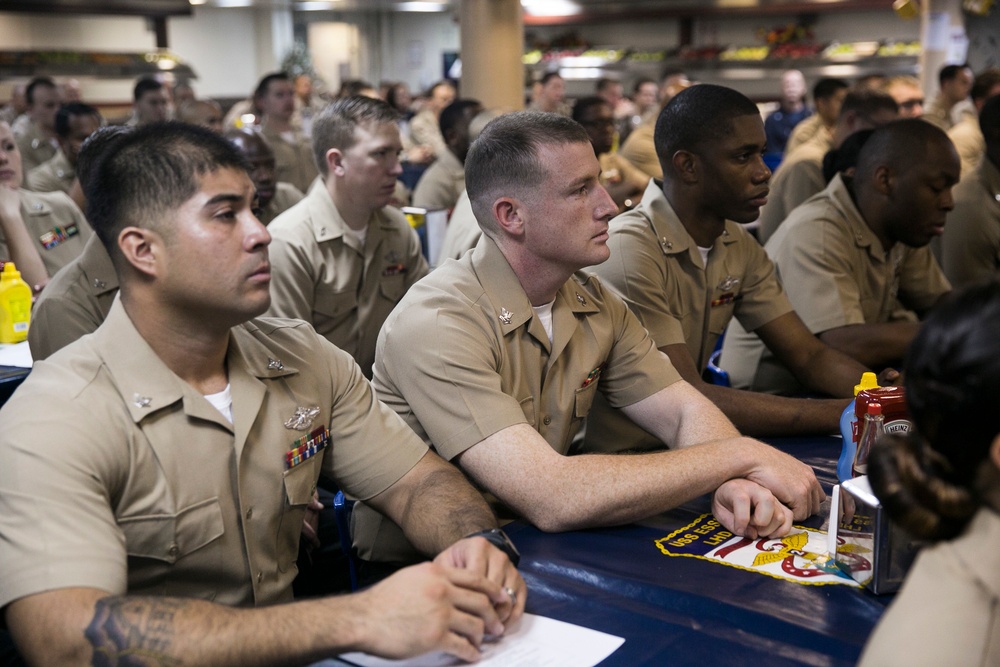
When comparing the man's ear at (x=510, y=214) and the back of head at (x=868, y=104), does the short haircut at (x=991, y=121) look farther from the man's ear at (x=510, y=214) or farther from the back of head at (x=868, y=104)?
the man's ear at (x=510, y=214)

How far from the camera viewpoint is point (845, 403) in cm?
259

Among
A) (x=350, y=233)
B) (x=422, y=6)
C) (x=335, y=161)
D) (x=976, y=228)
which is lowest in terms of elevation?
(x=976, y=228)

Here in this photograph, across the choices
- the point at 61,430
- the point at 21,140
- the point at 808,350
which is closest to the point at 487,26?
the point at 21,140

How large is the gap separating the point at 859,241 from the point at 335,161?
1.98 meters

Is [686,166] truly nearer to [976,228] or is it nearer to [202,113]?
[976,228]

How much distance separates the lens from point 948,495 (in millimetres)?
1018

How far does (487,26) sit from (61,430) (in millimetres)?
8727

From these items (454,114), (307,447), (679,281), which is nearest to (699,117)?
(679,281)

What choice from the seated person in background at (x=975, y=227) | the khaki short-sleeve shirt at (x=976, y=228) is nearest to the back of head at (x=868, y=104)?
the seated person in background at (x=975, y=227)

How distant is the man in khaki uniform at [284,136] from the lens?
7582 mm

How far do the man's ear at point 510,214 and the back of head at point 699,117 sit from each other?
3.34ft

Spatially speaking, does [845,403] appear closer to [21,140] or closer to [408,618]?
[408,618]

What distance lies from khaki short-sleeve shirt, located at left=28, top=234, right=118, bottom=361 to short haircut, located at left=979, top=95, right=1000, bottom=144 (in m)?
4.05

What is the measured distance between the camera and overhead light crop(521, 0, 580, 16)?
16047mm
